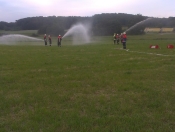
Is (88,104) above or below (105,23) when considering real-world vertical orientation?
below

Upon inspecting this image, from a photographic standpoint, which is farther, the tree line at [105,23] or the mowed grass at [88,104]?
the tree line at [105,23]

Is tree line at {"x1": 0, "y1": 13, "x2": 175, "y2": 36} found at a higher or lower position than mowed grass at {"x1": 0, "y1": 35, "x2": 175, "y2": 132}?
higher

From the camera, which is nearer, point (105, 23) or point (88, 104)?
point (88, 104)

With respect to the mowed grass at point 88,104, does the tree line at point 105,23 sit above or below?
above

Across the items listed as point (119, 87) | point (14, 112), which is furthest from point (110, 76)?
point (14, 112)

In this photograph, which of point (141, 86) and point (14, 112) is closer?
point (14, 112)

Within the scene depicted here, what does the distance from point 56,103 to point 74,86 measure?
180 cm

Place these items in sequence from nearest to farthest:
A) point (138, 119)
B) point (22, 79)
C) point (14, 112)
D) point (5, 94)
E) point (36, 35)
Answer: point (138, 119) < point (14, 112) < point (5, 94) < point (22, 79) < point (36, 35)

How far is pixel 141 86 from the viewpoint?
7.64 m

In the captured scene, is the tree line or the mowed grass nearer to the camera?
the mowed grass

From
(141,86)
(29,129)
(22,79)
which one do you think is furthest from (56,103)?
(22,79)

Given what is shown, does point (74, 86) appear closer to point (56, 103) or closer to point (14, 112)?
point (56, 103)

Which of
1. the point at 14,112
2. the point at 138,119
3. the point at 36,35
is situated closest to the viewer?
the point at 138,119

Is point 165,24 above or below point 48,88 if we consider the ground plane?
above
